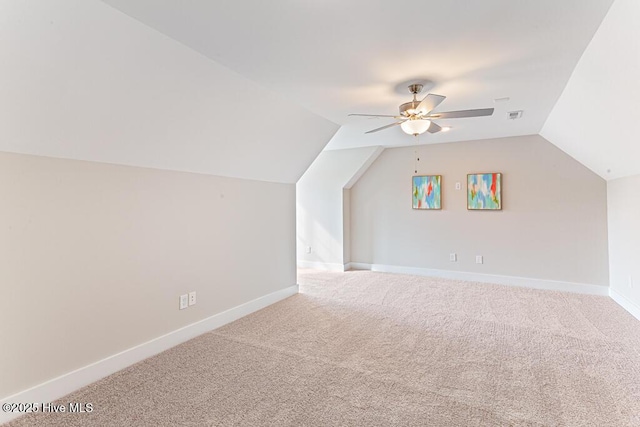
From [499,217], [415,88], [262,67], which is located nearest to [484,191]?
[499,217]

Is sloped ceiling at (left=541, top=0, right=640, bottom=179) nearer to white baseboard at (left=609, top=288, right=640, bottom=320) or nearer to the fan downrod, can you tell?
the fan downrod

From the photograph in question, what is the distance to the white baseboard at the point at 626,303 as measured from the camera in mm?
3286

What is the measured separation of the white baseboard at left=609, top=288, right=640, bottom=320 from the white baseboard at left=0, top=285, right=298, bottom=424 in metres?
4.19

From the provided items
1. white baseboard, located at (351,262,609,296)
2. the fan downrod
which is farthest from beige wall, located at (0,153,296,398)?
white baseboard, located at (351,262,609,296)

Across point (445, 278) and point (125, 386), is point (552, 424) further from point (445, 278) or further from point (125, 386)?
point (445, 278)

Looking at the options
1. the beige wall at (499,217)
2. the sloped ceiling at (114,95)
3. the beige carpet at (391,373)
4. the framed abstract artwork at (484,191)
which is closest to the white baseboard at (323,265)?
the beige wall at (499,217)

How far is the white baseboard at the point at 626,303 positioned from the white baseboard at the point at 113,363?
13.7 feet

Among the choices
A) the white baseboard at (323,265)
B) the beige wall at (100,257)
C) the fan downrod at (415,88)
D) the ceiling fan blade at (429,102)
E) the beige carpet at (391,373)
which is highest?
the fan downrod at (415,88)

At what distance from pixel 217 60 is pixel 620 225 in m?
4.74

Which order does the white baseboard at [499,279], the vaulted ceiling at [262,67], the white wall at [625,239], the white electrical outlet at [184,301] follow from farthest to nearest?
the white baseboard at [499,279]
the white wall at [625,239]
the white electrical outlet at [184,301]
the vaulted ceiling at [262,67]

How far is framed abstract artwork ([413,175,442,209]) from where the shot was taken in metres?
5.18

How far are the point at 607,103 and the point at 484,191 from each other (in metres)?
2.44

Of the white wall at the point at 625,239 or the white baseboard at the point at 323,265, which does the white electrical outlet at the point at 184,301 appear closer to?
the white baseboard at the point at 323,265

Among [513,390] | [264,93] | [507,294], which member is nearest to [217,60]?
[264,93]
